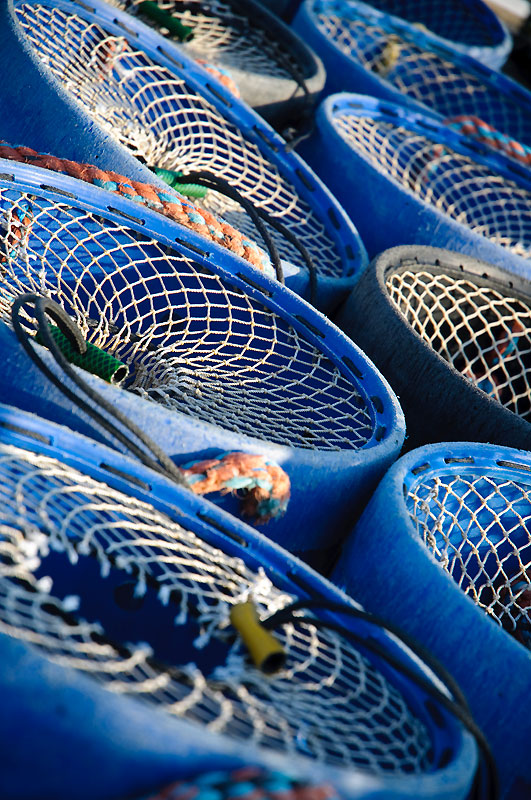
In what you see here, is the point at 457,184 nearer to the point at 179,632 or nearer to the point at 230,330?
the point at 230,330

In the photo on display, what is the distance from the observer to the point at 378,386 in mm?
1404

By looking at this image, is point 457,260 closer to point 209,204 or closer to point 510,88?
point 209,204

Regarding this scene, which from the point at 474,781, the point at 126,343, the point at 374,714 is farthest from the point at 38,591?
the point at 126,343

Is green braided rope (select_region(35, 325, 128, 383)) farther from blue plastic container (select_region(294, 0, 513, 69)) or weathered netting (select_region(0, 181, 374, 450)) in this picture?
blue plastic container (select_region(294, 0, 513, 69))

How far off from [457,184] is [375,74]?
0.46m

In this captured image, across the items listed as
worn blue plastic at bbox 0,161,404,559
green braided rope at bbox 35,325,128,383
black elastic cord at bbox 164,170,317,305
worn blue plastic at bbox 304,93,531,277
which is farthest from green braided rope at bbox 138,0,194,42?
green braided rope at bbox 35,325,128,383

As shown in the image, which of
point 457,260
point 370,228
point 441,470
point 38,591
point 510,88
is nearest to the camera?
point 38,591

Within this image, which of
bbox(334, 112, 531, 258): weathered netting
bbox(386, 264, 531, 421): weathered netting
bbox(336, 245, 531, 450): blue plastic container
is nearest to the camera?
bbox(336, 245, 531, 450): blue plastic container

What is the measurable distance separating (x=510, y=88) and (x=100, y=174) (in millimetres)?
2198

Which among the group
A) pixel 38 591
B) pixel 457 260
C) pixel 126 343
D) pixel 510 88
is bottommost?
pixel 126 343

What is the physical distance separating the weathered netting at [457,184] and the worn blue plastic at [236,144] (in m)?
0.49

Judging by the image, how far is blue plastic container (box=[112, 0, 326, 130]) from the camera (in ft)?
7.70

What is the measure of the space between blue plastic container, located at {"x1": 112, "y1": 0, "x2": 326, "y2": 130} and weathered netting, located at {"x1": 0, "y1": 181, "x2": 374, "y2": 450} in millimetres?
951

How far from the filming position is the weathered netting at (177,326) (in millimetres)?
1327
